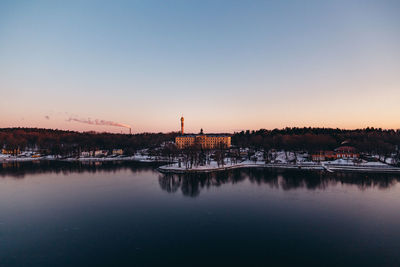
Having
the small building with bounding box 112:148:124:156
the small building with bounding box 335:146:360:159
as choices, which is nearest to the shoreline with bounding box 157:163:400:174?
the small building with bounding box 335:146:360:159

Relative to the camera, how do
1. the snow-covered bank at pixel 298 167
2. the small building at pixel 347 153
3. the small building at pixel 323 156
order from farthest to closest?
the small building at pixel 347 153 < the small building at pixel 323 156 < the snow-covered bank at pixel 298 167

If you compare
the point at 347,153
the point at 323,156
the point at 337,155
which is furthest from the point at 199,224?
the point at 347,153

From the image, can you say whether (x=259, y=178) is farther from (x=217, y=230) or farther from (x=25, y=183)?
(x=25, y=183)

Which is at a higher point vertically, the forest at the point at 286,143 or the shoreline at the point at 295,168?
the forest at the point at 286,143

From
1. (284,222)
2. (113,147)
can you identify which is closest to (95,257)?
(284,222)

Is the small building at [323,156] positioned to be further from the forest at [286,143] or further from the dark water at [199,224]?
the dark water at [199,224]

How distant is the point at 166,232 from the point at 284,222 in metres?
5.62

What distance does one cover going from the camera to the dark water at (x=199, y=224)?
7.77 metres

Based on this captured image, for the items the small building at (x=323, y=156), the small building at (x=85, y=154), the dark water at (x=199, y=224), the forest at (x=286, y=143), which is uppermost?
the forest at (x=286, y=143)

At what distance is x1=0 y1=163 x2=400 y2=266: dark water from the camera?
7771 mm

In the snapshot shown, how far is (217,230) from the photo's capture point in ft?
33.0

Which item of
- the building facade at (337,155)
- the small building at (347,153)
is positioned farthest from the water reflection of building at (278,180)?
the small building at (347,153)

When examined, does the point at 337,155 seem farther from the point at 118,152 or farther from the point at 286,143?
the point at 118,152

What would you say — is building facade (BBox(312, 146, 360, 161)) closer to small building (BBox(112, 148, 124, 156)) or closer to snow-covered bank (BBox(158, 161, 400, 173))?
snow-covered bank (BBox(158, 161, 400, 173))
